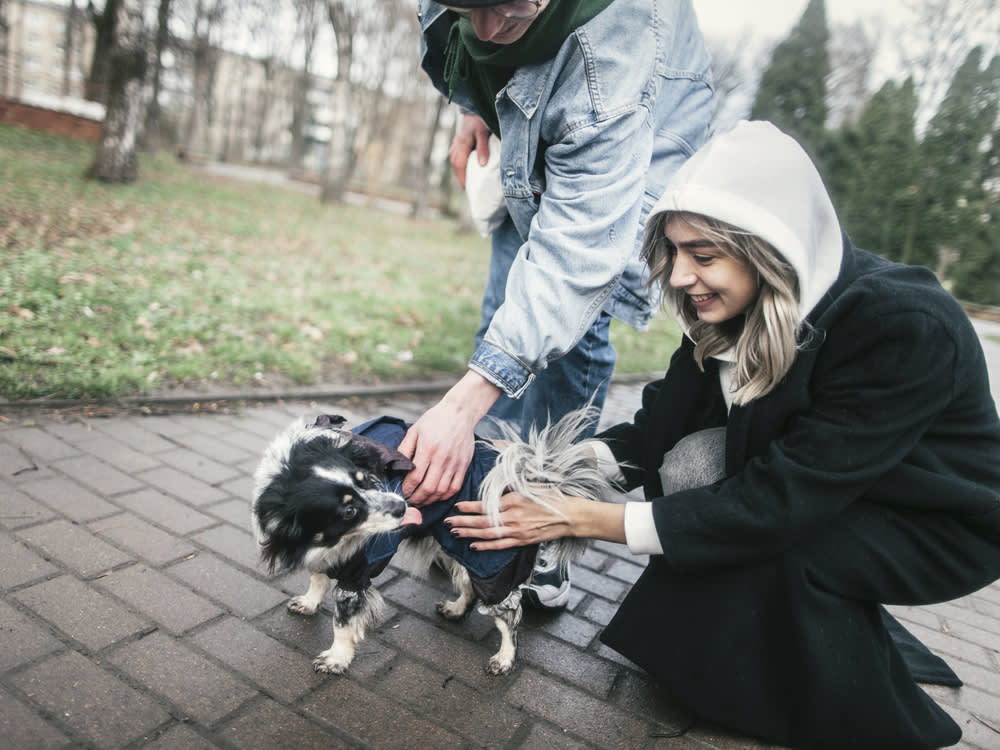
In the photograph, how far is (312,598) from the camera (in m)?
2.41

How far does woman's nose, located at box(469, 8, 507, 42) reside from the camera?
1867 mm

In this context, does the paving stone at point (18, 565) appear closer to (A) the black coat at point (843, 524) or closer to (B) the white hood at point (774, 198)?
(A) the black coat at point (843, 524)

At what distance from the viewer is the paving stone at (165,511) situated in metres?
2.79

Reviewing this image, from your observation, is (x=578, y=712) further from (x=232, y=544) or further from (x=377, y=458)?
(x=232, y=544)

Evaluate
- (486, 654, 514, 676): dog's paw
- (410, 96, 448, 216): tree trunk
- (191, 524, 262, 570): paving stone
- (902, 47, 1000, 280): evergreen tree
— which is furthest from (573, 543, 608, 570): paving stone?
(410, 96, 448, 216): tree trunk

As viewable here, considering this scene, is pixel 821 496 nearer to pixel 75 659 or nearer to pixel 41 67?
pixel 75 659

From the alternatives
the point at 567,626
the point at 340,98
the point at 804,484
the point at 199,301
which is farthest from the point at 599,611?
the point at 340,98

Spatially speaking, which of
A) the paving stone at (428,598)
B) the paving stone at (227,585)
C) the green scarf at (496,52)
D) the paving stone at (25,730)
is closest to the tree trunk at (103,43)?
the green scarf at (496,52)

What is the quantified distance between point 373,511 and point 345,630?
0.46 m

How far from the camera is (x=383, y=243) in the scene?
1287 centimetres

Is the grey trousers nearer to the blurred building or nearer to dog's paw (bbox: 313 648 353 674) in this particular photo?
dog's paw (bbox: 313 648 353 674)

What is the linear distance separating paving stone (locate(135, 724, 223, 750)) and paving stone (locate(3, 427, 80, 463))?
188 centimetres

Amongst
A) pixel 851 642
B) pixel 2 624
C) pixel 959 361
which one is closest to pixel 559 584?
pixel 851 642

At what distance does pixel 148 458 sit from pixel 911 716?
332cm
